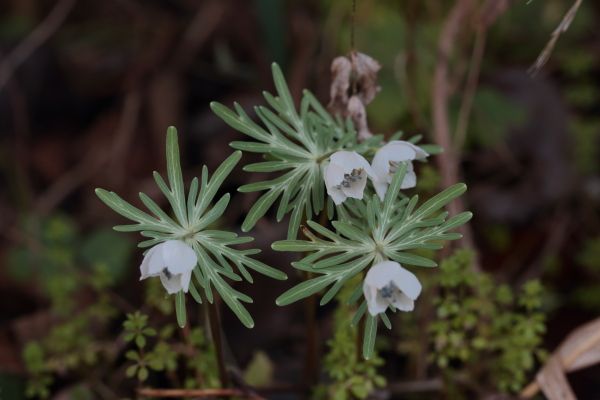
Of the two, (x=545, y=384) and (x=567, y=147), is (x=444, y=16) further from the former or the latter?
(x=545, y=384)

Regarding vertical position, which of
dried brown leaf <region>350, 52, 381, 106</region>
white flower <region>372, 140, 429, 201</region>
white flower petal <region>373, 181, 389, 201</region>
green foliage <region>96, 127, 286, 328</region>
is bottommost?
green foliage <region>96, 127, 286, 328</region>

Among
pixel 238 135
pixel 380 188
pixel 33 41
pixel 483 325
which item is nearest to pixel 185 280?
pixel 380 188

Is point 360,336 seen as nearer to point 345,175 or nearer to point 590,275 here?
point 345,175

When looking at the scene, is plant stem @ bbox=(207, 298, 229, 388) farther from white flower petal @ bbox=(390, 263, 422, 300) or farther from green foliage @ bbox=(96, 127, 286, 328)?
white flower petal @ bbox=(390, 263, 422, 300)

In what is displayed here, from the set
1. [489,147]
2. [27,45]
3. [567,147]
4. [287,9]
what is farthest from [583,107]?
[27,45]

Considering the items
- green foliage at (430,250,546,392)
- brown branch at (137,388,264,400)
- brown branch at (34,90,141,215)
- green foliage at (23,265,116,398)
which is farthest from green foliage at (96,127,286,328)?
brown branch at (34,90,141,215)
